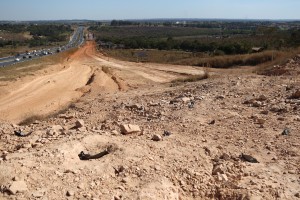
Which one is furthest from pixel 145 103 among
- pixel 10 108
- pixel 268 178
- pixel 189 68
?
pixel 189 68

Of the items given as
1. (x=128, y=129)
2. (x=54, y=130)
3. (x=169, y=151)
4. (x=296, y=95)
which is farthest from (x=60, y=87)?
(x=169, y=151)

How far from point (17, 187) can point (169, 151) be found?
3.17 meters

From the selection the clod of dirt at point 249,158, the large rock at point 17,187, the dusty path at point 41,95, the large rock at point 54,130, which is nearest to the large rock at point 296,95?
the clod of dirt at point 249,158

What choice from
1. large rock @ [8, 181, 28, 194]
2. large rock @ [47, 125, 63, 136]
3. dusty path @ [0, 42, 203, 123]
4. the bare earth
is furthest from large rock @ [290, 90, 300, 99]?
dusty path @ [0, 42, 203, 123]

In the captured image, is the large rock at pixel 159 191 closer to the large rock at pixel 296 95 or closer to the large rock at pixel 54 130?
the large rock at pixel 54 130

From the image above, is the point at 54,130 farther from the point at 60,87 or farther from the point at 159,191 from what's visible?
the point at 60,87

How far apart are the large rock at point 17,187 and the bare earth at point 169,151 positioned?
0.02 m

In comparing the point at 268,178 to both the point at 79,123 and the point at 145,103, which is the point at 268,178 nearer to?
the point at 79,123

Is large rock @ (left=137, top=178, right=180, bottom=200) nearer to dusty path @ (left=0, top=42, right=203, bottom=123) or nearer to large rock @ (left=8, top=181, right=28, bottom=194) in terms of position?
large rock @ (left=8, top=181, right=28, bottom=194)

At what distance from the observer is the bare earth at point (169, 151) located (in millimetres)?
6277

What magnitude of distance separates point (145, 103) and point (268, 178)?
651 centimetres

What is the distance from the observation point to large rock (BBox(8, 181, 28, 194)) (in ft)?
19.3

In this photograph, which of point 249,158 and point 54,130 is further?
point 54,130

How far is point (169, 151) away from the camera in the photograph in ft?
25.5
